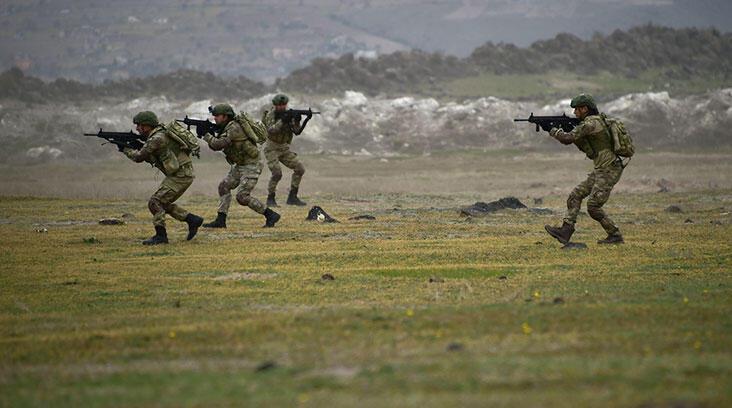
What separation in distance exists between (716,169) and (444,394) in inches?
1317

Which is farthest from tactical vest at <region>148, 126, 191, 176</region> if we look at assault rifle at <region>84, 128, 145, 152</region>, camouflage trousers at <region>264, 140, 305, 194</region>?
camouflage trousers at <region>264, 140, 305, 194</region>

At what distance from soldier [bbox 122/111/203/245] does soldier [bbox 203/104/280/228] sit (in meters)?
1.74

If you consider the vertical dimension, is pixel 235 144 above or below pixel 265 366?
above

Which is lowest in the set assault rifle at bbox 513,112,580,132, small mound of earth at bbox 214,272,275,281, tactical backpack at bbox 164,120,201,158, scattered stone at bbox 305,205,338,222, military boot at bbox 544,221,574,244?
small mound of earth at bbox 214,272,275,281

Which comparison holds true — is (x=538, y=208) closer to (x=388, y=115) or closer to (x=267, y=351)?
(x=267, y=351)

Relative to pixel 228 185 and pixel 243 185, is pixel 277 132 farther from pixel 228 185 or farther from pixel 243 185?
pixel 243 185

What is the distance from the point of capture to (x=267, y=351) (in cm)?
1099

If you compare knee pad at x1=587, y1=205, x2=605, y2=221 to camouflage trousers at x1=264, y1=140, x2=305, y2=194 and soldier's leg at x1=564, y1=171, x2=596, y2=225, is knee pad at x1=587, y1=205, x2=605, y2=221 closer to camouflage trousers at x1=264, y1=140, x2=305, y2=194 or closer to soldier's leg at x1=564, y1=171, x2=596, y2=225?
soldier's leg at x1=564, y1=171, x2=596, y2=225

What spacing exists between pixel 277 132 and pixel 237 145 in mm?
5218

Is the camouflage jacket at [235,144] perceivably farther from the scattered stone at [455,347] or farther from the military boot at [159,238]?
the scattered stone at [455,347]

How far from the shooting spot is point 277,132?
2759 centimetres

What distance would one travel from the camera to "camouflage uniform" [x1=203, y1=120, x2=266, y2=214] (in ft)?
72.5

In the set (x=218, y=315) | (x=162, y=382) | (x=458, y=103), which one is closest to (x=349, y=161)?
(x=458, y=103)

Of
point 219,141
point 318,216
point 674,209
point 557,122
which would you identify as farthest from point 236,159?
point 674,209
